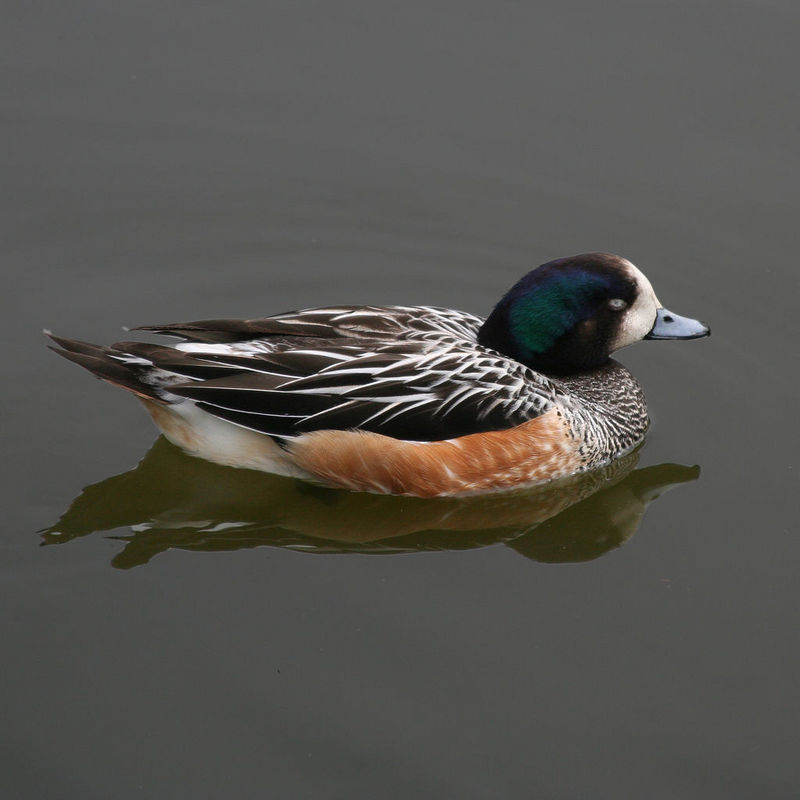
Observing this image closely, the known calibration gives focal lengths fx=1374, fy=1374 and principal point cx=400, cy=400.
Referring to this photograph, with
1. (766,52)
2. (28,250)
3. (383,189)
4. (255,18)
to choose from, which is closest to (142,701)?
(28,250)

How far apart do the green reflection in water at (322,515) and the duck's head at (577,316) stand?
81 centimetres

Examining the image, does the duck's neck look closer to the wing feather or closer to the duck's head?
the duck's head

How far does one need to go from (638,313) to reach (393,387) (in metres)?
1.60

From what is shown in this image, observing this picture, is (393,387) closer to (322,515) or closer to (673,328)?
(322,515)

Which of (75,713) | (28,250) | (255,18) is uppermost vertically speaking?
(255,18)

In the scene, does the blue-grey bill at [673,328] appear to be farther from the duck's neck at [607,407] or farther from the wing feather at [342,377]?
the wing feather at [342,377]

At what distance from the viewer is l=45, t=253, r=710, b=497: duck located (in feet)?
25.0

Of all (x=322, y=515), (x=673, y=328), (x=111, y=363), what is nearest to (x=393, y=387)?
(x=322, y=515)

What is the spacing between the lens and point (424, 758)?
6.19 m

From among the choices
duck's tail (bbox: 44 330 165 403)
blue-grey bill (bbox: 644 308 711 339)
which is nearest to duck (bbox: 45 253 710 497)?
duck's tail (bbox: 44 330 165 403)

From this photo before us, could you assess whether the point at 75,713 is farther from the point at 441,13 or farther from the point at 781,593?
the point at 441,13

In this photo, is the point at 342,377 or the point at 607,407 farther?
the point at 607,407

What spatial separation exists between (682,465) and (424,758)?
292cm

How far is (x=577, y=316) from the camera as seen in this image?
809 cm
